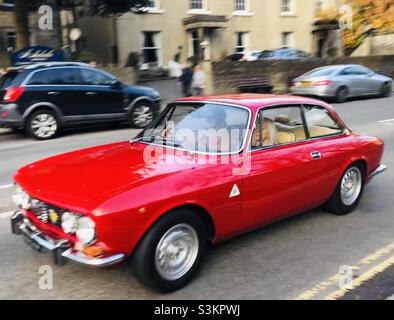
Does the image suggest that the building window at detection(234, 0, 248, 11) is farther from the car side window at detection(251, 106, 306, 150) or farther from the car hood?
the car hood

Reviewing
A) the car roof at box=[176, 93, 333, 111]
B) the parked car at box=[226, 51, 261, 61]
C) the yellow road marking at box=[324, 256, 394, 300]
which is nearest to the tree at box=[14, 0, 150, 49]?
the parked car at box=[226, 51, 261, 61]

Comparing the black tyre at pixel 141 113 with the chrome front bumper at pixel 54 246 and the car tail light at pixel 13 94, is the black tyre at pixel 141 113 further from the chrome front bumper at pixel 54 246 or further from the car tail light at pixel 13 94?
the chrome front bumper at pixel 54 246

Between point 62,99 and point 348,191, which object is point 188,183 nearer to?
point 348,191

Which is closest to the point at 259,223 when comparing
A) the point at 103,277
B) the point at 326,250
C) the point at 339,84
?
the point at 326,250

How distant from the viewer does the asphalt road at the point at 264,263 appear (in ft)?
12.2

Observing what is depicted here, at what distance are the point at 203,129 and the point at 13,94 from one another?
7810 millimetres

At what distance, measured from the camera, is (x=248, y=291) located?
374 centimetres

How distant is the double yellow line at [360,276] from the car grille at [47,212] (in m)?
2.00

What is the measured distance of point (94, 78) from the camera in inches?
479

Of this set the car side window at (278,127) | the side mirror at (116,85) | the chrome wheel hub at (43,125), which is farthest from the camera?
the side mirror at (116,85)

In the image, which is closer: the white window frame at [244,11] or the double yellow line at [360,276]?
the double yellow line at [360,276]

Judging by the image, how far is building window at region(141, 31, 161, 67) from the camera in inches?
1105

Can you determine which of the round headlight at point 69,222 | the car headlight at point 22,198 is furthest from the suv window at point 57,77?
the round headlight at point 69,222

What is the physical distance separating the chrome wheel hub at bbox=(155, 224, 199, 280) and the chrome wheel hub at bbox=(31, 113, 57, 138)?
8.46 meters
